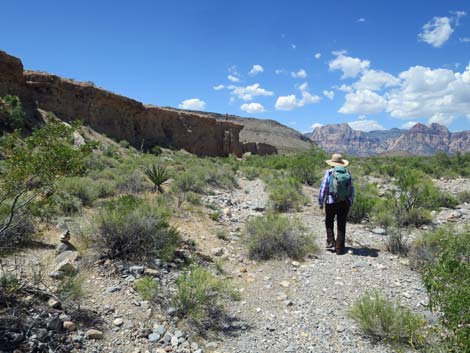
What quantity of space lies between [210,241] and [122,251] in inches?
83.8

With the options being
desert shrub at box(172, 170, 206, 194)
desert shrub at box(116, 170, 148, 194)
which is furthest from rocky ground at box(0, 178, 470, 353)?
desert shrub at box(172, 170, 206, 194)

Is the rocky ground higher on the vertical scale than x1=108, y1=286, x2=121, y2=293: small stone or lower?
lower

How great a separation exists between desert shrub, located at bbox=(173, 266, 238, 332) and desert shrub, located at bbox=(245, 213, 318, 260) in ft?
6.56

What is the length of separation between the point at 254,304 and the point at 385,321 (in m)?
1.59

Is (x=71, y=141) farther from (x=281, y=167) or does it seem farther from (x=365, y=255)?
(x=281, y=167)

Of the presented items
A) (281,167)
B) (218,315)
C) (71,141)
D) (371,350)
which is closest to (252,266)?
(218,315)

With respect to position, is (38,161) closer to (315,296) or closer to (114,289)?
(114,289)

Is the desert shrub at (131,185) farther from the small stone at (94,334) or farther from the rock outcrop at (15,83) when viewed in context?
the rock outcrop at (15,83)

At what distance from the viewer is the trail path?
3654 mm

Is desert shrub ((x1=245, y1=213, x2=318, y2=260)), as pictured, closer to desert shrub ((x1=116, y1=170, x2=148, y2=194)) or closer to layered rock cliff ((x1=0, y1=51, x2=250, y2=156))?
desert shrub ((x1=116, y1=170, x2=148, y2=194))

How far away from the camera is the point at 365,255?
6230mm

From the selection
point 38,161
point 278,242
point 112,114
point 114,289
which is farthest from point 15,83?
point 114,289

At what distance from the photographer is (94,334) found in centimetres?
329

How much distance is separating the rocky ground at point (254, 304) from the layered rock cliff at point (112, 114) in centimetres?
2107
